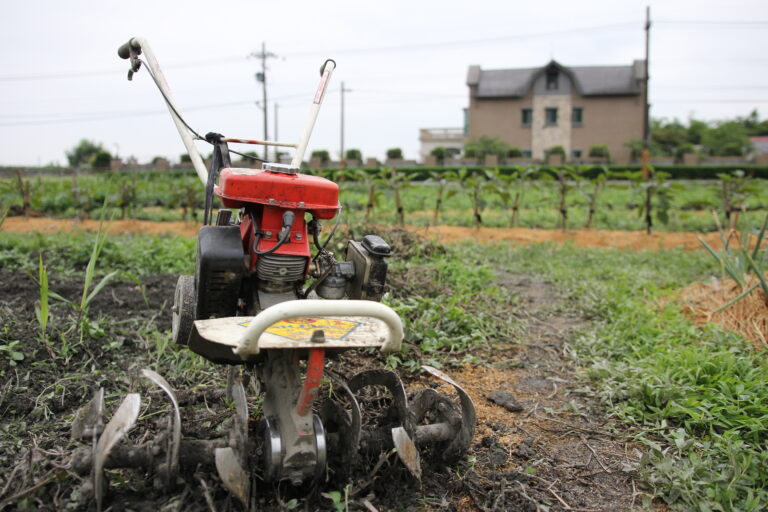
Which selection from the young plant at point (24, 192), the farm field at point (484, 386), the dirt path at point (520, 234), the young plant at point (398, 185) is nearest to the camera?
the farm field at point (484, 386)

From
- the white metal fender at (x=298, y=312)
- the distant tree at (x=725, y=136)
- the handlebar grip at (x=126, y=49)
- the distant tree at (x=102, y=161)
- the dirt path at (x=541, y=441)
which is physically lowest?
the dirt path at (x=541, y=441)

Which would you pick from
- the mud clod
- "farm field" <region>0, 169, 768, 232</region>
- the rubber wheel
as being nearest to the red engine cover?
the rubber wheel

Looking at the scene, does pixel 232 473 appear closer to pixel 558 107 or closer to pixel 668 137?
pixel 558 107

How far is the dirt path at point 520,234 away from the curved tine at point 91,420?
724 centimetres

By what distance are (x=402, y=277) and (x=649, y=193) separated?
693 centimetres

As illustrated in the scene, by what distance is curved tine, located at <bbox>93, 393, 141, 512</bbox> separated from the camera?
6.10 ft

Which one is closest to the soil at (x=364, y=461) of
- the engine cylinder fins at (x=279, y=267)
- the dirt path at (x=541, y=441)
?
the dirt path at (x=541, y=441)

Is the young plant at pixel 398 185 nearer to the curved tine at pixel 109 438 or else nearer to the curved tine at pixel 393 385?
the curved tine at pixel 393 385

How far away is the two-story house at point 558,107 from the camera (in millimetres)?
41156

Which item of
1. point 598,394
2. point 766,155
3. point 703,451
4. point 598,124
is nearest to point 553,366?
point 598,394

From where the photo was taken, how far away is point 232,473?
6.41 feet

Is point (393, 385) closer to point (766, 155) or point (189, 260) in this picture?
point (189, 260)

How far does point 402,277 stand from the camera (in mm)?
5230

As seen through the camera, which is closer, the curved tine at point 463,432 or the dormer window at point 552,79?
the curved tine at point 463,432
